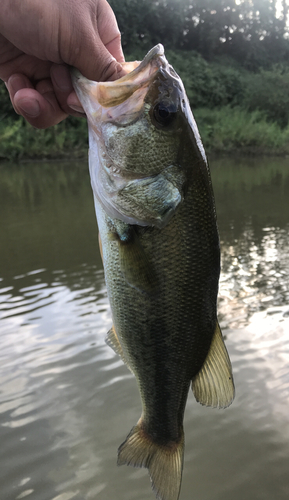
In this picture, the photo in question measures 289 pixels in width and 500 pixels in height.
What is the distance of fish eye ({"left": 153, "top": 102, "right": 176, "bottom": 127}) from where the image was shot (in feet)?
5.04

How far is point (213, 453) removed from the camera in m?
3.07

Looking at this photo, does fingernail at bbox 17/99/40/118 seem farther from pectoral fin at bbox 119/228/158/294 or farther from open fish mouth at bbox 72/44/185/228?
pectoral fin at bbox 119/228/158/294

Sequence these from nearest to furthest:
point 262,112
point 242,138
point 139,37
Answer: point 242,138 < point 262,112 < point 139,37

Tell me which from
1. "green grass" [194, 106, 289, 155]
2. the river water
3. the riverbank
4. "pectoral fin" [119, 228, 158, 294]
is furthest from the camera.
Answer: "green grass" [194, 106, 289, 155]

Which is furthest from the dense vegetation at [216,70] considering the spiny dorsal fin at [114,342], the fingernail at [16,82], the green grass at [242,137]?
the spiny dorsal fin at [114,342]

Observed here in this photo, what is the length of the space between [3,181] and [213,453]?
15.7 meters

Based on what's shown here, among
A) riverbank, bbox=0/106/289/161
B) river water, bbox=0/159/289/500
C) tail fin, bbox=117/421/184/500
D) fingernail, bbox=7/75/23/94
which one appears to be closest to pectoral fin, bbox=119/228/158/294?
tail fin, bbox=117/421/184/500

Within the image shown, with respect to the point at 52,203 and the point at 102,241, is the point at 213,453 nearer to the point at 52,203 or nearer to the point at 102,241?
the point at 102,241

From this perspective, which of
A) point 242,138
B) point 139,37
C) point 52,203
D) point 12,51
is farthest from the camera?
point 139,37

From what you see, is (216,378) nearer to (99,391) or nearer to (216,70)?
(99,391)

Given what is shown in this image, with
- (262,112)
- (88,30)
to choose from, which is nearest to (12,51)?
(88,30)

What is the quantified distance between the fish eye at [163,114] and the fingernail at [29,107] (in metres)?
0.84

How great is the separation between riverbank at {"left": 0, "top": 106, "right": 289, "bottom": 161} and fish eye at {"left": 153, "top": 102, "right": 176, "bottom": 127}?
24308 millimetres

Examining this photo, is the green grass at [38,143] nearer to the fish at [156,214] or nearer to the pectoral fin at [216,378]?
the fish at [156,214]
